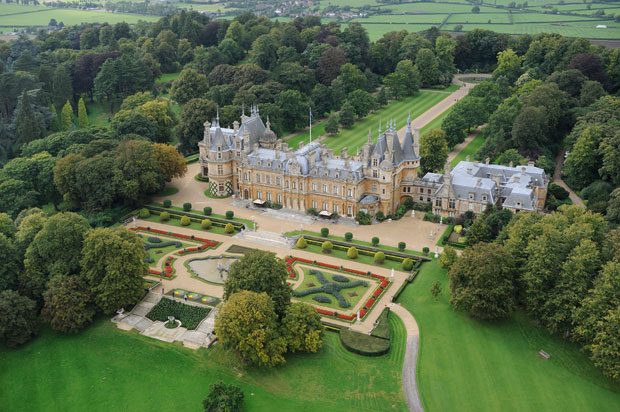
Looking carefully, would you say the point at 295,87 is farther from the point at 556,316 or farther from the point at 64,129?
the point at 556,316

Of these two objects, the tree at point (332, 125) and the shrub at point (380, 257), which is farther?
the tree at point (332, 125)

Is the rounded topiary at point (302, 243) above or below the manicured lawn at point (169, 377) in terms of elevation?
above

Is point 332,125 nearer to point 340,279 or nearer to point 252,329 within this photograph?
point 340,279

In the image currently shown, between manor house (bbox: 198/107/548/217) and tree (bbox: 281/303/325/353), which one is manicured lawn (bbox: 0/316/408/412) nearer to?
tree (bbox: 281/303/325/353)

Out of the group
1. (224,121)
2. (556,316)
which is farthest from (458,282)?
(224,121)

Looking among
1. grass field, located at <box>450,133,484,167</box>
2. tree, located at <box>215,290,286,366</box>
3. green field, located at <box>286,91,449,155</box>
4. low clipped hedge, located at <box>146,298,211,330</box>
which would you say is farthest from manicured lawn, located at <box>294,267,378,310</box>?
green field, located at <box>286,91,449,155</box>

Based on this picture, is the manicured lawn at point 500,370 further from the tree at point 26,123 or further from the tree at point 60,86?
the tree at point 60,86

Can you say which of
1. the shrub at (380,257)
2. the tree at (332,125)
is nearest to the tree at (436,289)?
the shrub at (380,257)
